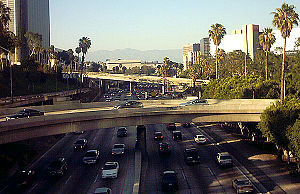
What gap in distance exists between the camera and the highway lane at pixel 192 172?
117 ft

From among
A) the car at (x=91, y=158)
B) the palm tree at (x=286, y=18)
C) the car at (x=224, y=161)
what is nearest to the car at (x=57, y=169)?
the car at (x=91, y=158)

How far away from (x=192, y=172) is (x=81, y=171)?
13.2 meters

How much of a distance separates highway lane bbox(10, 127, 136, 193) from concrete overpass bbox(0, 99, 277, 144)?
5.10m

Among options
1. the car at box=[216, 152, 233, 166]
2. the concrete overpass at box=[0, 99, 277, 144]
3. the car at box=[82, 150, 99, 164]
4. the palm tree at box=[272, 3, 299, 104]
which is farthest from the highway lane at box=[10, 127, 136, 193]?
the palm tree at box=[272, 3, 299, 104]

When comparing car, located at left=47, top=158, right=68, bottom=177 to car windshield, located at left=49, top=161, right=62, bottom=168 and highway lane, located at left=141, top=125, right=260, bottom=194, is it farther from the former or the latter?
highway lane, located at left=141, top=125, right=260, bottom=194

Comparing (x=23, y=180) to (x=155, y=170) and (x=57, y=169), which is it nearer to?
(x=57, y=169)

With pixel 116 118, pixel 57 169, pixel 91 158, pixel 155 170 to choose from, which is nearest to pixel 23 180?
pixel 57 169

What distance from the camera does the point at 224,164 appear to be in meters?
42.2

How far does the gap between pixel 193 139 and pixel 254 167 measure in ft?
63.0

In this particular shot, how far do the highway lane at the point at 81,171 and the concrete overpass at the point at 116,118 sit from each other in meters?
5.10

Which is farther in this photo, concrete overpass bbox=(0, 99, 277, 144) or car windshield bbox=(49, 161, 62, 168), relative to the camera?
car windshield bbox=(49, 161, 62, 168)

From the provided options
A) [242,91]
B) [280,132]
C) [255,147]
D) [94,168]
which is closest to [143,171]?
[94,168]

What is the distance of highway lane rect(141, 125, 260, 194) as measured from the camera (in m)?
35.6

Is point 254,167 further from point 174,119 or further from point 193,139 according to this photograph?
point 193,139
